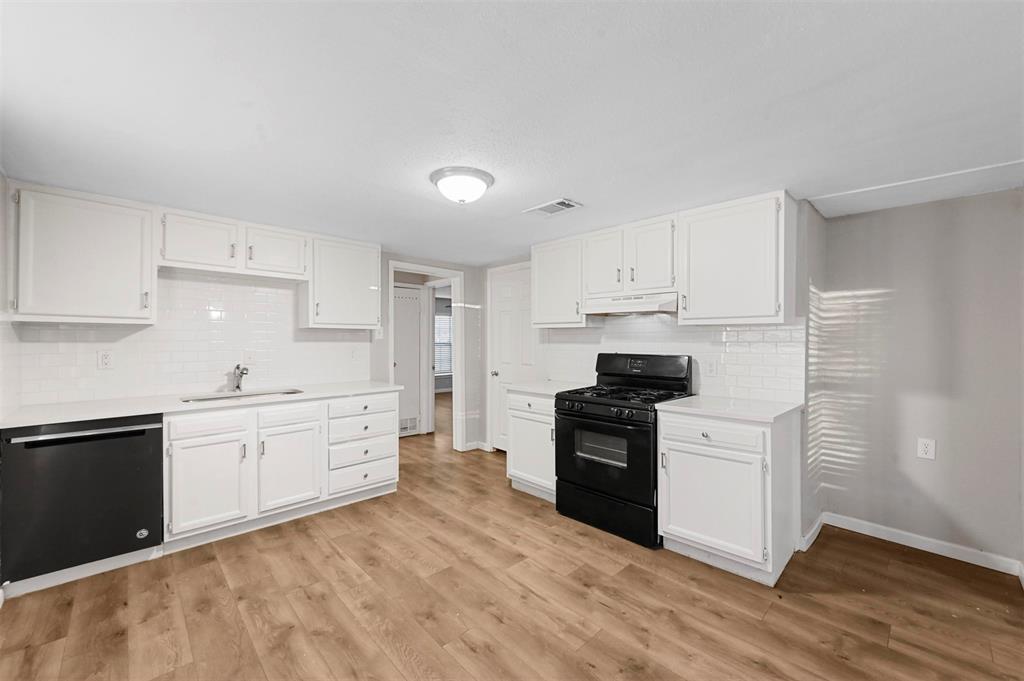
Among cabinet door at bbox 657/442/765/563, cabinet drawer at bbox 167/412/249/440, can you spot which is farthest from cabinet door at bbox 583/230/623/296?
cabinet drawer at bbox 167/412/249/440

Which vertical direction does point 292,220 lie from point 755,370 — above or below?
above

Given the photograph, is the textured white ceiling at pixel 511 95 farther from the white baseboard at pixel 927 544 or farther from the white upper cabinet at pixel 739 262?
the white baseboard at pixel 927 544

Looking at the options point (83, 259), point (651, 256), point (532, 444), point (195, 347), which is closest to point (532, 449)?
point (532, 444)

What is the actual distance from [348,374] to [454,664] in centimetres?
300

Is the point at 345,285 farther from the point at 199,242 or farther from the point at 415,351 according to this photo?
the point at 415,351

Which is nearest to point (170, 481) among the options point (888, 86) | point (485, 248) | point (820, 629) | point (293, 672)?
point (293, 672)

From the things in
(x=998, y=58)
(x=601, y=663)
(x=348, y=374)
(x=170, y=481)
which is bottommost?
(x=601, y=663)

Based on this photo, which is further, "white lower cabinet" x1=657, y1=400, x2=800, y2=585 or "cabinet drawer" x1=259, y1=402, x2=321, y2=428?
"cabinet drawer" x1=259, y1=402, x2=321, y2=428

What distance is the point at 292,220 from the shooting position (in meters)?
3.48

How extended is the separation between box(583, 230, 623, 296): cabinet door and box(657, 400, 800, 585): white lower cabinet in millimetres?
1196

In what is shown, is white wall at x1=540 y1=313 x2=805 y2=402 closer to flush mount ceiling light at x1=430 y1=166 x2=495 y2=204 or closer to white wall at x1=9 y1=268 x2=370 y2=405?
flush mount ceiling light at x1=430 y1=166 x2=495 y2=204

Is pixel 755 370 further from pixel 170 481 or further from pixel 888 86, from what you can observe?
pixel 170 481

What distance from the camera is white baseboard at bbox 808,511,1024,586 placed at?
2682mm

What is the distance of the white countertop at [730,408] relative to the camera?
254 cm
